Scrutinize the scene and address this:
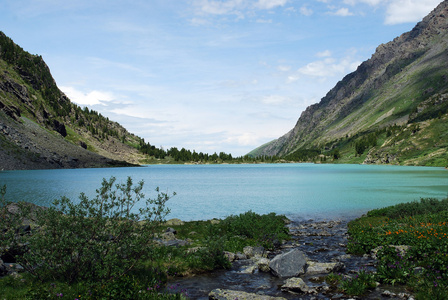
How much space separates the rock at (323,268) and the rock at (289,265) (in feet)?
1.52

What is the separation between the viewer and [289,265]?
1817 cm

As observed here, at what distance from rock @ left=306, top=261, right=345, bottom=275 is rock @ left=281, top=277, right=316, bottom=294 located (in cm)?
271

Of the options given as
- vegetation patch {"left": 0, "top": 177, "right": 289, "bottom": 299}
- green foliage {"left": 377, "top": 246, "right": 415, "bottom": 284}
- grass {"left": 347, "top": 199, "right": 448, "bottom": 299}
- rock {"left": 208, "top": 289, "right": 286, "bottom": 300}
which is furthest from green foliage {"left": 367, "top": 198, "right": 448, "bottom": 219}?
vegetation patch {"left": 0, "top": 177, "right": 289, "bottom": 299}

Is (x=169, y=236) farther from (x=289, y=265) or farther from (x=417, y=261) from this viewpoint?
(x=417, y=261)

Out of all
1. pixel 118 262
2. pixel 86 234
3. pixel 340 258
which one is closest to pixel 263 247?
pixel 340 258

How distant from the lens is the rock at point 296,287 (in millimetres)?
14959

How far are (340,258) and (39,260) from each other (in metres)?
18.6

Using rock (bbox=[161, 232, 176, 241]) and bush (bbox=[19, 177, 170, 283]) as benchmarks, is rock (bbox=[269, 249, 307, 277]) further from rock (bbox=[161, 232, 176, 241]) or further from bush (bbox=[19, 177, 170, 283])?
rock (bbox=[161, 232, 176, 241])

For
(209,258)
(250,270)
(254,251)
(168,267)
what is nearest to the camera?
(168,267)

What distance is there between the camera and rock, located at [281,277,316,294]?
15.0m

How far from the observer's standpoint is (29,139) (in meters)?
176

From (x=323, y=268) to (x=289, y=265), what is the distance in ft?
7.18

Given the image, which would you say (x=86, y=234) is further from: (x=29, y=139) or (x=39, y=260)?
(x=29, y=139)

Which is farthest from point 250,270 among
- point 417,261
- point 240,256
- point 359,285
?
point 417,261
